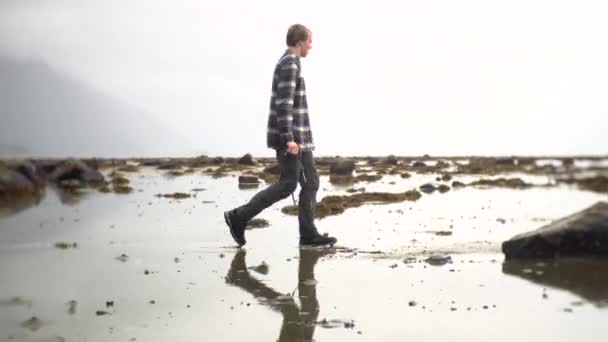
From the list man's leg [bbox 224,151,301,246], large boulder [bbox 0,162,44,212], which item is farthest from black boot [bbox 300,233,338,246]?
large boulder [bbox 0,162,44,212]

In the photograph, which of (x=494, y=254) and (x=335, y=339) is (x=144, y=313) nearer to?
(x=335, y=339)

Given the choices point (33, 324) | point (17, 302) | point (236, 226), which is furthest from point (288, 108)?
point (33, 324)

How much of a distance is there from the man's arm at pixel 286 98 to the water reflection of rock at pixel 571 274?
2.66 meters

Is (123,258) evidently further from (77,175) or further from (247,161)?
(247,161)

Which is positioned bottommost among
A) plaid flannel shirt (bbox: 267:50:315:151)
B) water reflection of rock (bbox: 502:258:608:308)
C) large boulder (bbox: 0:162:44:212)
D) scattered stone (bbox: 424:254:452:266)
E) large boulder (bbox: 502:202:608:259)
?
large boulder (bbox: 0:162:44:212)

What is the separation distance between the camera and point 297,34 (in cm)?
756

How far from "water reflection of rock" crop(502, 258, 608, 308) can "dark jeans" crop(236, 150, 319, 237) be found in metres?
2.44

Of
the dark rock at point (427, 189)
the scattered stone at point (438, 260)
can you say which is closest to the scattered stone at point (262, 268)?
the scattered stone at point (438, 260)

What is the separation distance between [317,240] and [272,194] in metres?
0.76

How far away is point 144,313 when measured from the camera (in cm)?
475

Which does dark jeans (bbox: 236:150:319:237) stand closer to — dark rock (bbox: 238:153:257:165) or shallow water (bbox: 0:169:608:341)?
shallow water (bbox: 0:169:608:341)

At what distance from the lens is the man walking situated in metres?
7.45

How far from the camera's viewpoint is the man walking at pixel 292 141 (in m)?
7.45

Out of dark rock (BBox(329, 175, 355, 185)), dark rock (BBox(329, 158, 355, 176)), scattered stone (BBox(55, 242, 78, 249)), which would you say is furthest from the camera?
dark rock (BBox(329, 158, 355, 176))
